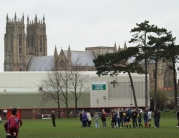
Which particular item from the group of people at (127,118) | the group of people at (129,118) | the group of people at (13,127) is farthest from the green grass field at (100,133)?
the group of people at (13,127)

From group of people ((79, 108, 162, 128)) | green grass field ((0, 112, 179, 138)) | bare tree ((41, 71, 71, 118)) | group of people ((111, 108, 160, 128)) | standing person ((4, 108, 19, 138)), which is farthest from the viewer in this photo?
bare tree ((41, 71, 71, 118))

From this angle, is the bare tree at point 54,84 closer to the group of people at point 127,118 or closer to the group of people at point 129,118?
the group of people at point 127,118

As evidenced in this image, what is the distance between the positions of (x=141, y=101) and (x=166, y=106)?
3421 cm

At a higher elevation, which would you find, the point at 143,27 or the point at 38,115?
the point at 143,27

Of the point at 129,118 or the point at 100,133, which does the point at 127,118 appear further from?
the point at 100,133

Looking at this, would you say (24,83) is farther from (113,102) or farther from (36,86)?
(113,102)

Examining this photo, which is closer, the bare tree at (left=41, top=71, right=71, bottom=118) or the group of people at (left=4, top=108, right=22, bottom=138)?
the group of people at (left=4, top=108, right=22, bottom=138)

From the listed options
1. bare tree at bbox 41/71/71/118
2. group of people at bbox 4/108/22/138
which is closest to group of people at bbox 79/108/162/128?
group of people at bbox 4/108/22/138

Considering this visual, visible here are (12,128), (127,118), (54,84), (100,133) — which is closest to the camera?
(12,128)

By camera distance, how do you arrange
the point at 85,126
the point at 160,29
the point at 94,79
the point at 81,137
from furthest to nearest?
the point at 94,79 → the point at 160,29 → the point at 85,126 → the point at 81,137

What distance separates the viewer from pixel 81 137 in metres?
37.4

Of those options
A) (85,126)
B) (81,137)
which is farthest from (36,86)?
(81,137)

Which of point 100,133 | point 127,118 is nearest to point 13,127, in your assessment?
point 100,133

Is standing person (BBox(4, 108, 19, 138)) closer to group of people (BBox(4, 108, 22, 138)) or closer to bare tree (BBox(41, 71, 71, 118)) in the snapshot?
group of people (BBox(4, 108, 22, 138))
